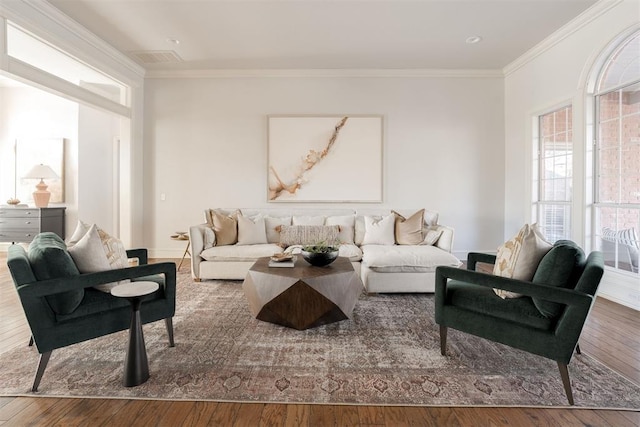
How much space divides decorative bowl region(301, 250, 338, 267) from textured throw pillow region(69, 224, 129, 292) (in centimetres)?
138

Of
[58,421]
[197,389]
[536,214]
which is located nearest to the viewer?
[58,421]

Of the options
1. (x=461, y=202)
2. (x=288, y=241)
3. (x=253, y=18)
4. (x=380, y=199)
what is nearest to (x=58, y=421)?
(x=288, y=241)

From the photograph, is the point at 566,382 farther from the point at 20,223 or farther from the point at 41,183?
the point at 41,183

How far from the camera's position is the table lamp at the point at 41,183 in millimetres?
5172

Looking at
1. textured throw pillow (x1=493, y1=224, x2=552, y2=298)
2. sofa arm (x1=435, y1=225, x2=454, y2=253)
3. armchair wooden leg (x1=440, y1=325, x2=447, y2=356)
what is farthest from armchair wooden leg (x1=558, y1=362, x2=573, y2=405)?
sofa arm (x1=435, y1=225, x2=454, y2=253)

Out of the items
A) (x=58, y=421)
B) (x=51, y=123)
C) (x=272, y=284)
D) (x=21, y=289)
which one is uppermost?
(x=51, y=123)

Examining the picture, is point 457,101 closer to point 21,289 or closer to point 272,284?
point 272,284

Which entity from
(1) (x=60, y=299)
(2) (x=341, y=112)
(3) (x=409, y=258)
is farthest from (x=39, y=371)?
(2) (x=341, y=112)

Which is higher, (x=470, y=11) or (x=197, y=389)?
(x=470, y=11)

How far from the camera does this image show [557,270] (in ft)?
5.69

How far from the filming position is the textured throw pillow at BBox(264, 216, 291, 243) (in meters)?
4.35

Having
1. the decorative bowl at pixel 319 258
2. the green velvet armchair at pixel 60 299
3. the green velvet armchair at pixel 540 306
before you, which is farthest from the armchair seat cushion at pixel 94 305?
the green velvet armchair at pixel 540 306

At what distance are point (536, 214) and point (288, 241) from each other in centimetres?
358

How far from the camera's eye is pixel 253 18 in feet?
11.7
